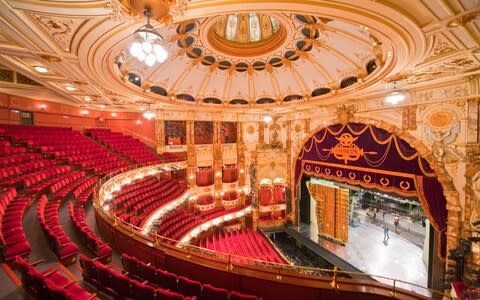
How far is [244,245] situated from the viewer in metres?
11.6

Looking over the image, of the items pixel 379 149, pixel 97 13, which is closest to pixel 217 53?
pixel 97 13

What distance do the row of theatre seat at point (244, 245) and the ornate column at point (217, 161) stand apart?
8.81ft

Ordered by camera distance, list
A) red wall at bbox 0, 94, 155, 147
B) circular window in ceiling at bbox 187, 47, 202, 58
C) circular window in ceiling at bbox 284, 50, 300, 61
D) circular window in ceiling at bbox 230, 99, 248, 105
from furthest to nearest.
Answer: circular window in ceiling at bbox 230, 99, 248, 105, red wall at bbox 0, 94, 155, 147, circular window in ceiling at bbox 284, 50, 300, 61, circular window in ceiling at bbox 187, 47, 202, 58

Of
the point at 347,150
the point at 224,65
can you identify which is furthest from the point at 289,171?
the point at 224,65

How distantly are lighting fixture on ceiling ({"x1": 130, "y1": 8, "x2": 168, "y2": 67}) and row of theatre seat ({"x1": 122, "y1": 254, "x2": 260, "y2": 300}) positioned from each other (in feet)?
12.7

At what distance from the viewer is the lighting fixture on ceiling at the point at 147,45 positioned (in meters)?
2.78

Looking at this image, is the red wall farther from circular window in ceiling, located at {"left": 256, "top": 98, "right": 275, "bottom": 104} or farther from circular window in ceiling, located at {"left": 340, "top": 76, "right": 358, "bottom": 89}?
circular window in ceiling, located at {"left": 340, "top": 76, "right": 358, "bottom": 89}

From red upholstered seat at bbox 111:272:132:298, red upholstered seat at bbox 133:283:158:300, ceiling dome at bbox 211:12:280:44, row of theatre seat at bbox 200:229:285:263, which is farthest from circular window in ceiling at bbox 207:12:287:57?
row of theatre seat at bbox 200:229:285:263

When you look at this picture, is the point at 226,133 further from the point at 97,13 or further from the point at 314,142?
the point at 97,13

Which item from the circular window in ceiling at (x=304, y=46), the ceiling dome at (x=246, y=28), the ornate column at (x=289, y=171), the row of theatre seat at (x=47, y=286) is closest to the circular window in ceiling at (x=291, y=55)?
the circular window in ceiling at (x=304, y=46)

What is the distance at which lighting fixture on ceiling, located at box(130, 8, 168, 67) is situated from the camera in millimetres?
2781

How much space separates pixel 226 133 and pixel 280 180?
17.8ft

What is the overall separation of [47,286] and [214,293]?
2407 millimetres

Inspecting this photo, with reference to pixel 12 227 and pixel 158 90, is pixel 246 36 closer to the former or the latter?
pixel 158 90
